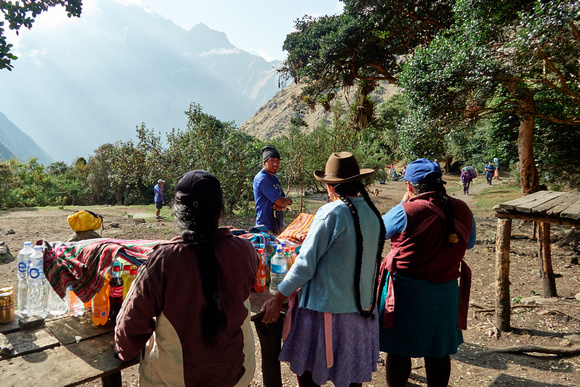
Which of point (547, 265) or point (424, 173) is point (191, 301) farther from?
point (547, 265)

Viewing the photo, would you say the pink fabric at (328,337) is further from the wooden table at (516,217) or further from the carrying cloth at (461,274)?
the wooden table at (516,217)

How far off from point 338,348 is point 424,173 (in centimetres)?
148

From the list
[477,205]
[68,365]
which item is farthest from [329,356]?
[477,205]

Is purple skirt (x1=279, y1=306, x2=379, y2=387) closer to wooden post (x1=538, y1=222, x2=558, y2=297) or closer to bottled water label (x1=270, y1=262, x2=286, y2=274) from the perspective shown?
bottled water label (x1=270, y1=262, x2=286, y2=274)

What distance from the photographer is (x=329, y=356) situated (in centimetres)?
220

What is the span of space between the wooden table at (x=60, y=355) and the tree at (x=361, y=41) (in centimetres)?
1102

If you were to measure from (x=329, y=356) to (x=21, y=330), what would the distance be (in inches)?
80.0

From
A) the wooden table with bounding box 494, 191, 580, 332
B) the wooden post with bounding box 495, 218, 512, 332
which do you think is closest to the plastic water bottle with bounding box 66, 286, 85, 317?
the wooden table with bounding box 494, 191, 580, 332

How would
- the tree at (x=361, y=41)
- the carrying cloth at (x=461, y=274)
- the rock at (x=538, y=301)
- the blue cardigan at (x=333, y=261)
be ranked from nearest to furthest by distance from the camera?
the blue cardigan at (x=333, y=261) → the carrying cloth at (x=461, y=274) → the rock at (x=538, y=301) → the tree at (x=361, y=41)

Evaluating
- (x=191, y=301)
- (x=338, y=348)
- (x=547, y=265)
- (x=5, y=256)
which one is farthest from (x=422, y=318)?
(x=5, y=256)

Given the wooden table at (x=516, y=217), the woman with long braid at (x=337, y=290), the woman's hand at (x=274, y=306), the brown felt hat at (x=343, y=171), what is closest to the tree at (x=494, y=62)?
the wooden table at (x=516, y=217)

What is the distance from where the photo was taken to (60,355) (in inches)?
78.5

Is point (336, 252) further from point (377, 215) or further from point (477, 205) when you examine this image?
point (477, 205)

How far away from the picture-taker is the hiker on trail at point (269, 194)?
4.50m
